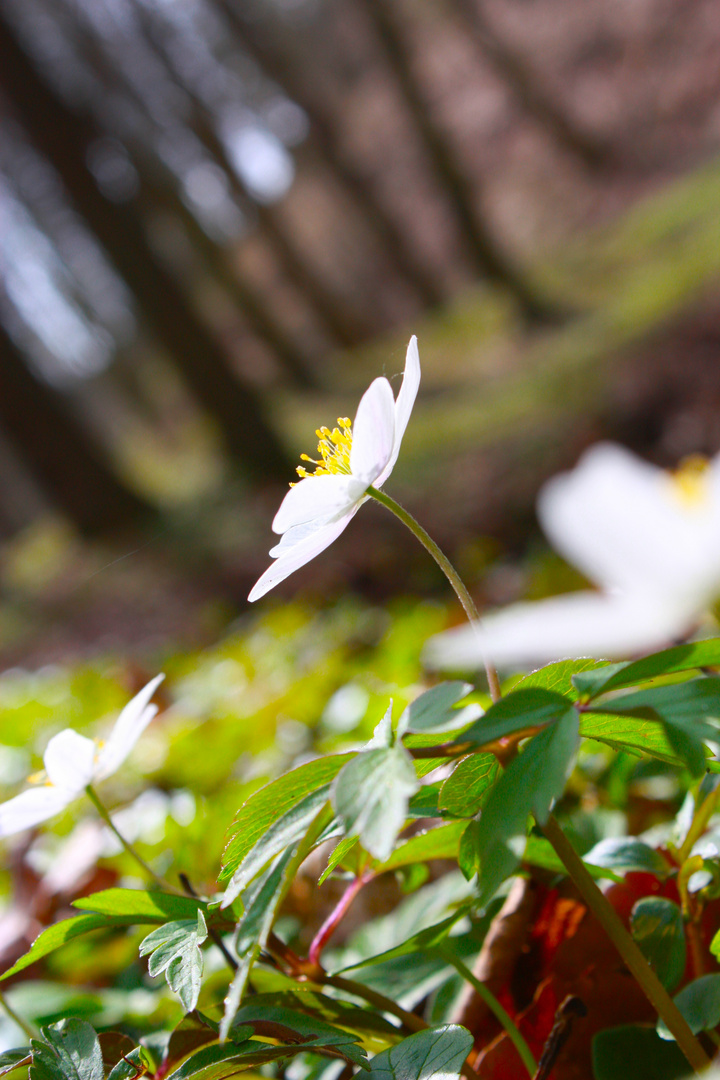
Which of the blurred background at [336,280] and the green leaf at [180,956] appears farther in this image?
the blurred background at [336,280]

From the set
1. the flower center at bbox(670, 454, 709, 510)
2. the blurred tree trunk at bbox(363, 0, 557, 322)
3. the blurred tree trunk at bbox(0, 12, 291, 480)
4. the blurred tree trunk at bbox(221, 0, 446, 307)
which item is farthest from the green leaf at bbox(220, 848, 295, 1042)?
the blurred tree trunk at bbox(221, 0, 446, 307)

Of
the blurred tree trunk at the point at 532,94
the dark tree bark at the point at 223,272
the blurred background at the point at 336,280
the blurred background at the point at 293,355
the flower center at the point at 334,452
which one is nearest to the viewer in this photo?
the flower center at the point at 334,452

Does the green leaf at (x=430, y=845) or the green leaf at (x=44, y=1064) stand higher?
the green leaf at (x=44, y=1064)

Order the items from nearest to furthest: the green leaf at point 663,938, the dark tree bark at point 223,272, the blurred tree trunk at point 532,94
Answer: the green leaf at point 663,938
the dark tree bark at point 223,272
the blurred tree trunk at point 532,94

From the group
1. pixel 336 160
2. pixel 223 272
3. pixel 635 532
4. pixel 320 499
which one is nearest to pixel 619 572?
pixel 635 532

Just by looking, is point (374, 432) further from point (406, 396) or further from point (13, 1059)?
point (13, 1059)

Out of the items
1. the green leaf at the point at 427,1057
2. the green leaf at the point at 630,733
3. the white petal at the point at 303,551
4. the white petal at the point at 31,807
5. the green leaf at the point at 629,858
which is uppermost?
the white petal at the point at 303,551

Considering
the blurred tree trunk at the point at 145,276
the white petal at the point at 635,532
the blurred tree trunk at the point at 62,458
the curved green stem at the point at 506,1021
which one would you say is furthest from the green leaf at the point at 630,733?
the blurred tree trunk at the point at 62,458

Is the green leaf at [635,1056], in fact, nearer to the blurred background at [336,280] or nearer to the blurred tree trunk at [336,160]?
the blurred background at [336,280]
